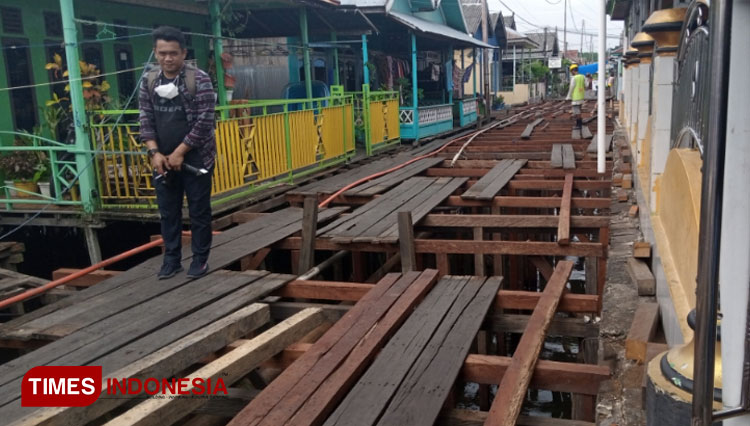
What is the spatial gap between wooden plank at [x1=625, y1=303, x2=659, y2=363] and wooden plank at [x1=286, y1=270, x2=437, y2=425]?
4.28ft

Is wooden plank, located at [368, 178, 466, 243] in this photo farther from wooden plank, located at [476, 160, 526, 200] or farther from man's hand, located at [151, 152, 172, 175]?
man's hand, located at [151, 152, 172, 175]

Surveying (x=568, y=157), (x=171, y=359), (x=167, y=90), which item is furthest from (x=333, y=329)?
(x=568, y=157)

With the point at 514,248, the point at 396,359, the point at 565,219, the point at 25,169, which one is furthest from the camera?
the point at 25,169

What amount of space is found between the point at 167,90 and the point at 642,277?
3.49 metres

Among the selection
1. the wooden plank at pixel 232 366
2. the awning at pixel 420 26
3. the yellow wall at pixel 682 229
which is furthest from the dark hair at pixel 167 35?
the awning at pixel 420 26

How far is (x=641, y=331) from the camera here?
3.48m

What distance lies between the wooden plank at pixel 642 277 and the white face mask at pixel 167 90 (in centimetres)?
341

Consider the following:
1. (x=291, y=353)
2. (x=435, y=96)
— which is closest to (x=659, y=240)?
(x=291, y=353)

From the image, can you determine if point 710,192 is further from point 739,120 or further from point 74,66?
point 74,66

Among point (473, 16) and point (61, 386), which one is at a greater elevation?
point (473, 16)

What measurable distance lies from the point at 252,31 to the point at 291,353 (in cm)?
1164

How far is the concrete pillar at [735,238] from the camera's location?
135 cm

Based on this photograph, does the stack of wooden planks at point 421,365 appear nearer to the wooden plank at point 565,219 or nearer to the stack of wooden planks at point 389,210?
the wooden plank at point 565,219

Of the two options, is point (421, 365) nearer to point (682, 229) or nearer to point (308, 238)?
point (682, 229)
